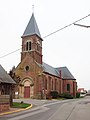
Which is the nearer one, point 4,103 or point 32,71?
point 4,103

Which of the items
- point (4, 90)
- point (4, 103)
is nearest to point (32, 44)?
point (4, 90)

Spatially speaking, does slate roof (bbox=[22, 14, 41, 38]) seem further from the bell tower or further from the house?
the house

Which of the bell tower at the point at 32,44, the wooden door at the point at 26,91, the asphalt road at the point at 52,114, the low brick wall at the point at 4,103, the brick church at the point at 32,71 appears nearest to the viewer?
the asphalt road at the point at 52,114

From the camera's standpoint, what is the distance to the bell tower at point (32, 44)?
2263 inches

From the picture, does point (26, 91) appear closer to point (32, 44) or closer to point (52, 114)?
point (32, 44)

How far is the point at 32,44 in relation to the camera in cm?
5819

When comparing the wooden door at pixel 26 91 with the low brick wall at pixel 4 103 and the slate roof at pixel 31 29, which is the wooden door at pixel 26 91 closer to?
the slate roof at pixel 31 29

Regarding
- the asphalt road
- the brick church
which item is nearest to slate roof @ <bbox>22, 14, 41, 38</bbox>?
the brick church

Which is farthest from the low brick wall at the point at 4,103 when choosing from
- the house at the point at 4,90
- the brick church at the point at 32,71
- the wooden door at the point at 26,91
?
the wooden door at the point at 26,91

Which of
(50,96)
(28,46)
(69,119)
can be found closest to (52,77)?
(50,96)

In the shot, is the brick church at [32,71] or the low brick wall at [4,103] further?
the brick church at [32,71]

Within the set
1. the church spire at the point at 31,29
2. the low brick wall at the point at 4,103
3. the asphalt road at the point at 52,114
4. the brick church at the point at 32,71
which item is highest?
the church spire at the point at 31,29

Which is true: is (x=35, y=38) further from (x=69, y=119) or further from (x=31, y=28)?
(x=69, y=119)

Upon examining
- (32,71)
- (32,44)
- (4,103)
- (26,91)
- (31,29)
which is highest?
(31,29)
